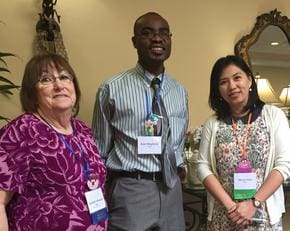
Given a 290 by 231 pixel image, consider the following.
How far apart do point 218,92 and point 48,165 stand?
3.25 feet

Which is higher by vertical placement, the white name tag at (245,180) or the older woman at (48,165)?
the older woman at (48,165)

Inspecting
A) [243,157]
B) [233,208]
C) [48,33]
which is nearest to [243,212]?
[233,208]

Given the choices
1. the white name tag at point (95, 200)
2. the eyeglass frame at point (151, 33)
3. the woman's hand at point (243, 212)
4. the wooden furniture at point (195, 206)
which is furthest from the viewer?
the wooden furniture at point (195, 206)

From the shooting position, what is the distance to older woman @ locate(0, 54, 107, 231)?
4.55 feet

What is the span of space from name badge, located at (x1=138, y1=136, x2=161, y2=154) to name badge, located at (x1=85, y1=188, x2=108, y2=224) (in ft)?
1.13

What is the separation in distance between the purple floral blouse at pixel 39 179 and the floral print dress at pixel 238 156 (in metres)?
0.74

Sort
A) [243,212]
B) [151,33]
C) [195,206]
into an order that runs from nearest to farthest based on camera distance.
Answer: [243,212], [151,33], [195,206]

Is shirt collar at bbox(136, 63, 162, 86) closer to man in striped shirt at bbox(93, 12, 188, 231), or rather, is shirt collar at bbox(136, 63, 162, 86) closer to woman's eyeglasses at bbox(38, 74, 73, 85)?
man in striped shirt at bbox(93, 12, 188, 231)

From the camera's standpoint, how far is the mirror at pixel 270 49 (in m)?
3.40

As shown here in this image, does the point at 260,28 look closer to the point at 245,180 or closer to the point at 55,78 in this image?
the point at 245,180

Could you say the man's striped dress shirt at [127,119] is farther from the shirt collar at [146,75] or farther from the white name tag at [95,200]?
the white name tag at [95,200]

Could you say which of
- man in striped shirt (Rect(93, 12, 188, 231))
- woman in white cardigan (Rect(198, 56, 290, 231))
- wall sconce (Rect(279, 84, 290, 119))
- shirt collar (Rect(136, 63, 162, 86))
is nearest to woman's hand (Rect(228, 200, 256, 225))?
woman in white cardigan (Rect(198, 56, 290, 231))

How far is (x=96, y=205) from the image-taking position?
153 cm

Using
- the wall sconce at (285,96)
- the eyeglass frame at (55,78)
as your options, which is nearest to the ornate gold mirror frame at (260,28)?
the wall sconce at (285,96)
